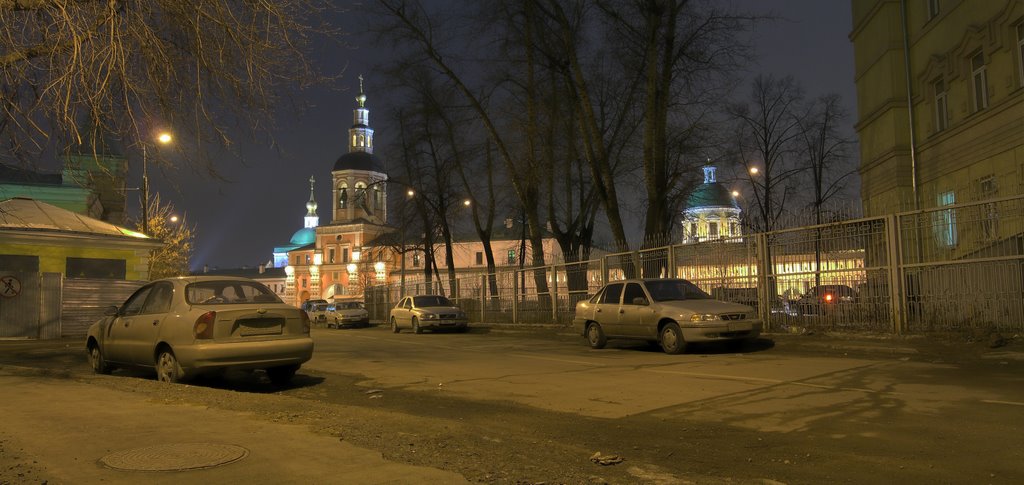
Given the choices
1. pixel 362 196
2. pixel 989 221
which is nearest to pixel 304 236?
pixel 362 196

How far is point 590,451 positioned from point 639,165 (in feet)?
76.1

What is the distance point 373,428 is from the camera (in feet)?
19.8

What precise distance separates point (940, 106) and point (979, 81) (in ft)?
9.00

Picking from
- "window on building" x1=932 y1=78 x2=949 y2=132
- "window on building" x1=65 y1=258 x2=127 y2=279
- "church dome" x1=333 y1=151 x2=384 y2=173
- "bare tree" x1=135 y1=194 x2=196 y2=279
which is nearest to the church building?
"church dome" x1=333 y1=151 x2=384 y2=173

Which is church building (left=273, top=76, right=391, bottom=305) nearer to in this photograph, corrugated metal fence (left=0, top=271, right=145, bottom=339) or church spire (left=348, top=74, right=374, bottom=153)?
church spire (left=348, top=74, right=374, bottom=153)

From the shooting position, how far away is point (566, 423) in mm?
6883

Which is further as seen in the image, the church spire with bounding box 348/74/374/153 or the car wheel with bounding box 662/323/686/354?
the church spire with bounding box 348/74/374/153

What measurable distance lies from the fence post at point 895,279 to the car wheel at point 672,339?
4173 millimetres

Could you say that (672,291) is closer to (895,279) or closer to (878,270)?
(878,270)

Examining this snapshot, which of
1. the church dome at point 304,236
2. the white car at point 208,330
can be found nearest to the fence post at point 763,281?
the white car at point 208,330

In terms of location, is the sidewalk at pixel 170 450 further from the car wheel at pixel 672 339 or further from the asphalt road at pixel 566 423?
the car wheel at pixel 672 339

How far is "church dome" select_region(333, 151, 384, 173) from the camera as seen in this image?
100m

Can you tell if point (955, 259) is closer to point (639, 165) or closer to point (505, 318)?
point (639, 165)

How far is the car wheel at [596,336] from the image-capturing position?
15.9m
